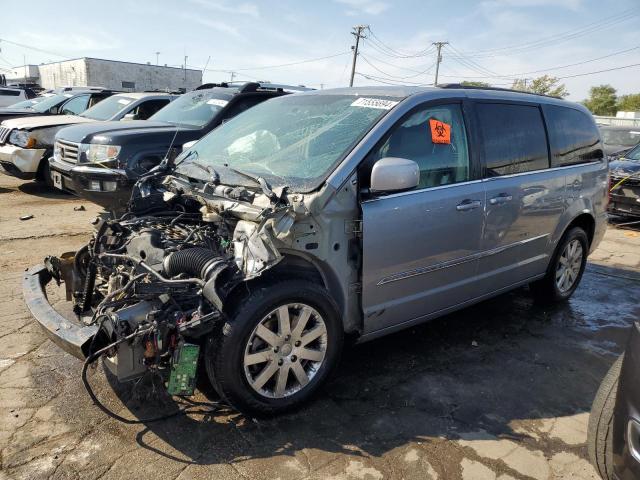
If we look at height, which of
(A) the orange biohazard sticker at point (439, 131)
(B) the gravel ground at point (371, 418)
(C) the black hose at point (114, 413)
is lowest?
(B) the gravel ground at point (371, 418)

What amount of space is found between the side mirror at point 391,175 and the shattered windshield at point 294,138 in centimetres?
27

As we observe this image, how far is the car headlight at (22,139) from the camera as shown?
884cm

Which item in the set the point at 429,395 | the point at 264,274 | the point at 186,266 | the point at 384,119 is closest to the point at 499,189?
the point at 384,119

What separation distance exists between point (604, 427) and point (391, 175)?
1.63 m

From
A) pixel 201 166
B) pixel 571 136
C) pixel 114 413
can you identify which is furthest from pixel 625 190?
pixel 114 413

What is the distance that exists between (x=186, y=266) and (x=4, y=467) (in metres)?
1.29

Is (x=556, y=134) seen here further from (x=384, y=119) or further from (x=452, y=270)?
(x=384, y=119)

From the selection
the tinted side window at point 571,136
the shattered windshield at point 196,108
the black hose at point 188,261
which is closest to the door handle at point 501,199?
the tinted side window at point 571,136

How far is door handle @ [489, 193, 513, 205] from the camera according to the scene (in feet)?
12.4

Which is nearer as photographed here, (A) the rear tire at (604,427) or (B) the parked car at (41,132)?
(A) the rear tire at (604,427)

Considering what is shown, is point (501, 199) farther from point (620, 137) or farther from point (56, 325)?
point (620, 137)

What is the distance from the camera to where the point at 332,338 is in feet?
10.0

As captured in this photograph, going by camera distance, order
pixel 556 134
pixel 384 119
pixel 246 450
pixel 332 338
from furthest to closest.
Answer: pixel 556 134
pixel 384 119
pixel 332 338
pixel 246 450

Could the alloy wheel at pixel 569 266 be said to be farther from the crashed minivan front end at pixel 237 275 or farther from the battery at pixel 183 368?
the battery at pixel 183 368
